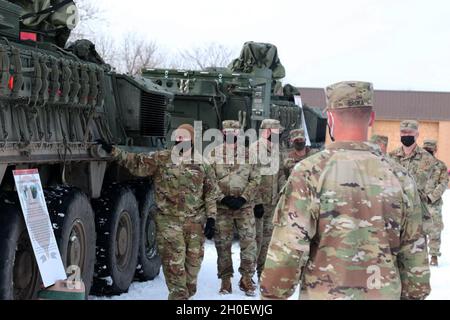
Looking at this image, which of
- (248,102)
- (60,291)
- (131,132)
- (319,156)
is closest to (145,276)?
(131,132)

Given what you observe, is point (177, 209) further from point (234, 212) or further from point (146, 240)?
point (146, 240)

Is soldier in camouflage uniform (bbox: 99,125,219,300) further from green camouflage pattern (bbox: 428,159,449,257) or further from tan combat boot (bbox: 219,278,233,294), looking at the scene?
green camouflage pattern (bbox: 428,159,449,257)

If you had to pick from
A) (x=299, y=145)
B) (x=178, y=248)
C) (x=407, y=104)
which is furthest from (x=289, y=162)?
(x=407, y=104)

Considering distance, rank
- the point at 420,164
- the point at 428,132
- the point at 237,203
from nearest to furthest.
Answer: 1. the point at 237,203
2. the point at 420,164
3. the point at 428,132

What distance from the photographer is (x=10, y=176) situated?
5574mm

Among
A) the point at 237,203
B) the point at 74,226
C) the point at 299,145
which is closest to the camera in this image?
the point at 74,226

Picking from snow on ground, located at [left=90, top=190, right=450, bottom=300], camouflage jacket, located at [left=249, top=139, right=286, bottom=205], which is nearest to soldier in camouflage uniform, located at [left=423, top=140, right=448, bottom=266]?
snow on ground, located at [left=90, top=190, right=450, bottom=300]

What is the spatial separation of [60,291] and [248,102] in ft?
23.0

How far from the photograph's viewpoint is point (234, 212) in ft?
27.1

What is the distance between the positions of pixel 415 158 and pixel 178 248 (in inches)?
180

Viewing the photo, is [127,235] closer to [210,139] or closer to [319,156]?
[210,139]

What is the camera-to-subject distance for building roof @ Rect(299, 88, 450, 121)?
3756 cm

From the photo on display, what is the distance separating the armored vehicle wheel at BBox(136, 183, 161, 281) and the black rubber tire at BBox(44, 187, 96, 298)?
5.66ft

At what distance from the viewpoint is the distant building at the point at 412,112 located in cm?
3631
